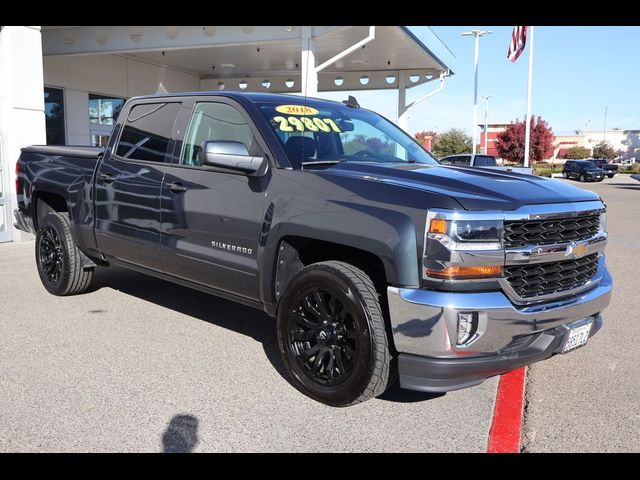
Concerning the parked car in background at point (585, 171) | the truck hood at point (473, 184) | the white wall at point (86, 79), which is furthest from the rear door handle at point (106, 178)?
the parked car in background at point (585, 171)

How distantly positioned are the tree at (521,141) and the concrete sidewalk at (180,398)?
56.1 m

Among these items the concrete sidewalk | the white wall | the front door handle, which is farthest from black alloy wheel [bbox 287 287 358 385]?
the white wall

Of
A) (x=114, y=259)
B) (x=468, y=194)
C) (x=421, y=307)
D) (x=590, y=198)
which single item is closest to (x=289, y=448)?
(x=421, y=307)

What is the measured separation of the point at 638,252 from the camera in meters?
9.55

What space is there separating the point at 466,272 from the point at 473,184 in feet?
2.04

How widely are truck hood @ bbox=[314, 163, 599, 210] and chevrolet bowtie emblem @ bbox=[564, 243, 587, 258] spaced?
10.6 inches

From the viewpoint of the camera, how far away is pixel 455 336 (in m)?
3.11

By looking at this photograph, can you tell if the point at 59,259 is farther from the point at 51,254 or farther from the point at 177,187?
the point at 177,187

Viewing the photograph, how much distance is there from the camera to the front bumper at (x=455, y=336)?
122 inches

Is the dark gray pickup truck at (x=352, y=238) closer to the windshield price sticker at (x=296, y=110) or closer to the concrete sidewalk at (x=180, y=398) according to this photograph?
the windshield price sticker at (x=296, y=110)

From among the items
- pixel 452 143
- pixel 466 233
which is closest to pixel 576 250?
Answer: pixel 466 233

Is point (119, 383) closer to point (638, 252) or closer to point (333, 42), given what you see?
point (638, 252)

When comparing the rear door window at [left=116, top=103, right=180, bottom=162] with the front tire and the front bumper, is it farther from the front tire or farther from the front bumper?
the front bumper
